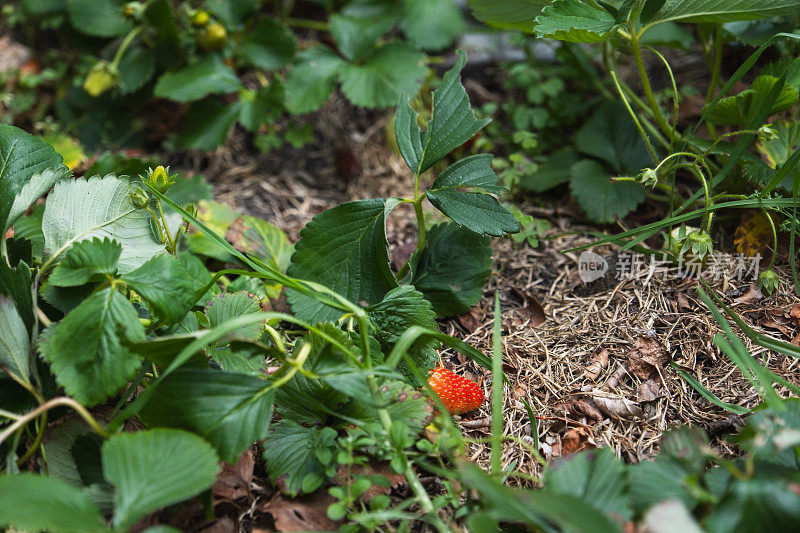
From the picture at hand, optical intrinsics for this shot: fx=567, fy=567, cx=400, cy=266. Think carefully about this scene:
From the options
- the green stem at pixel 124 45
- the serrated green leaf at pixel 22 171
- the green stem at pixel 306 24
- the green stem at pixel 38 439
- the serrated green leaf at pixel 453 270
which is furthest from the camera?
the green stem at pixel 306 24

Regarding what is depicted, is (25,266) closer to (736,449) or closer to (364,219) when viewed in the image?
(364,219)

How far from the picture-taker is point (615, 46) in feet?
5.36

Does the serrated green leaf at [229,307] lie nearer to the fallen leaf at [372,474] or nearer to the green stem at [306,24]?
the fallen leaf at [372,474]

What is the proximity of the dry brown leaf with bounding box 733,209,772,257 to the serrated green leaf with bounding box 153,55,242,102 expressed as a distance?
1694 millimetres

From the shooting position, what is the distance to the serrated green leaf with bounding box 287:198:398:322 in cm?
140

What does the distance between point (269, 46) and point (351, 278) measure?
1.18m

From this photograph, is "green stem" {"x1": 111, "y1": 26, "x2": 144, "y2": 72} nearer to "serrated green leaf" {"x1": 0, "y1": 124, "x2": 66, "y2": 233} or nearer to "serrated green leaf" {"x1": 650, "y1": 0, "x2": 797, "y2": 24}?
"serrated green leaf" {"x1": 0, "y1": 124, "x2": 66, "y2": 233}

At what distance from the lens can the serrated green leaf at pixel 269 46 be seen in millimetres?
2107

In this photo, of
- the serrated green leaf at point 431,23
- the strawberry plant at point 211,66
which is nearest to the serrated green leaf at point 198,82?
the strawberry plant at point 211,66

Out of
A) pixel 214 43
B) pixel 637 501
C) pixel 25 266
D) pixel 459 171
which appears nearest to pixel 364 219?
pixel 459 171

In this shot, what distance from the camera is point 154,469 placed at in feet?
2.92

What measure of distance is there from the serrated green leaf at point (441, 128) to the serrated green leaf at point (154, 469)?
81cm

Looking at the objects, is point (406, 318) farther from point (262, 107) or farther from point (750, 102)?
point (262, 107)

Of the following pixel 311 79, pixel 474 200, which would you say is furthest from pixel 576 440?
pixel 311 79
